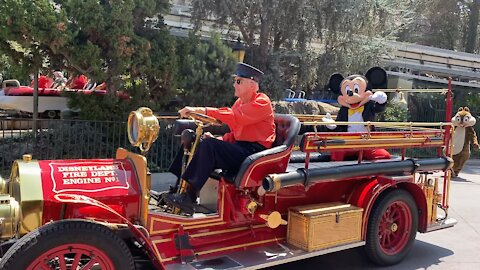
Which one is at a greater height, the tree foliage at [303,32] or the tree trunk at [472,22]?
the tree trunk at [472,22]

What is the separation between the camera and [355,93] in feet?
19.3

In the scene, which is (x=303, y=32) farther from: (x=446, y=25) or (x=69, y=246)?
(x=446, y=25)

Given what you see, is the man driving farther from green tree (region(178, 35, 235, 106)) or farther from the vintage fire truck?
green tree (region(178, 35, 235, 106))

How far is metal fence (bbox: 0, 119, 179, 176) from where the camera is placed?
7.80m

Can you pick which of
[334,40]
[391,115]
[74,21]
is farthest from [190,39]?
[391,115]

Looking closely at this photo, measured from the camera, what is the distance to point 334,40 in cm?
1264

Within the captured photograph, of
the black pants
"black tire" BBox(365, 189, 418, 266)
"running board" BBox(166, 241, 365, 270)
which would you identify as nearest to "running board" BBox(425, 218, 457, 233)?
"black tire" BBox(365, 189, 418, 266)

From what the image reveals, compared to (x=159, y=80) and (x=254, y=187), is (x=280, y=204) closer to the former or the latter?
(x=254, y=187)

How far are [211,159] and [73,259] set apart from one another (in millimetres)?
1407

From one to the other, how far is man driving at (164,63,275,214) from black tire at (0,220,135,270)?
0.92 metres

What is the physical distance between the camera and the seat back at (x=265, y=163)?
397 cm

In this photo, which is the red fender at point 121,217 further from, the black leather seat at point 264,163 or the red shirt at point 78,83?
the red shirt at point 78,83

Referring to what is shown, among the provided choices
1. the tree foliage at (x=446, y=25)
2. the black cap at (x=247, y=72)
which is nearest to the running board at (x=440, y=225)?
the black cap at (x=247, y=72)

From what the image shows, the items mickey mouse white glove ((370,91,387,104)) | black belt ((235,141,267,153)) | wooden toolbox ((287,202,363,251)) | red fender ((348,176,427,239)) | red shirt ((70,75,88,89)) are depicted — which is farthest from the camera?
red shirt ((70,75,88,89))
